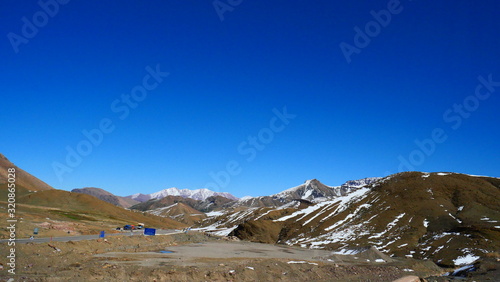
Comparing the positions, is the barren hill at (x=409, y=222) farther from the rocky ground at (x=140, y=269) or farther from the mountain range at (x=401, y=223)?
the rocky ground at (x=140, y=269)

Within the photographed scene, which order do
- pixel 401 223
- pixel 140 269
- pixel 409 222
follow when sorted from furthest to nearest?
pixel 401 223 < pixel 409 222 < pixel 140 269

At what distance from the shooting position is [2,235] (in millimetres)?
44188

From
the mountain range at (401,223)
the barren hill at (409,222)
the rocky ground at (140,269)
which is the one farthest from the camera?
the barren hill at (409,222)

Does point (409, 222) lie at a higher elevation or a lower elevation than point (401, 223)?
higher

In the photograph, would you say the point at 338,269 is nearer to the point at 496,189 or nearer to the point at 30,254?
the point at 30,254

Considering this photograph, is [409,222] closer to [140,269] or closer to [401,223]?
[401,223]

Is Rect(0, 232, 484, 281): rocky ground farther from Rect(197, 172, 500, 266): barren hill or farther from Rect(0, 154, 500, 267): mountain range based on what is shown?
Rect(197, 172, 500, 266): barren hill

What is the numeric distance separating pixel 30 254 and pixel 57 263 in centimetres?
414

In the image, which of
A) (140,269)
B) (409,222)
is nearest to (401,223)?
(409,222)

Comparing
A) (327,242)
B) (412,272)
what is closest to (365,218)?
(327,242)

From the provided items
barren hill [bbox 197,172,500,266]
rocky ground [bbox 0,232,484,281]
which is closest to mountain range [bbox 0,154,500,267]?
barren hill [bbox 197,172,500,266]

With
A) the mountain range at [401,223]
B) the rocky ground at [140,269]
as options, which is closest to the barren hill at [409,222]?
the mountain range at [401,223]

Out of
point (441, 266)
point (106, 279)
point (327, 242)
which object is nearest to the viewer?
point (106, 279)

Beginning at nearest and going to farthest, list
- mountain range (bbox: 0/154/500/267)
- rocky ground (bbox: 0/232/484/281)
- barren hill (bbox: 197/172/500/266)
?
1. rocky ground (bbox: 0/232/484/281)
2. mountain range (bbox: 0/154/500/267)
3. barren hill (bbox: 197/172/500/266)
